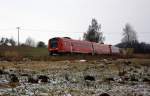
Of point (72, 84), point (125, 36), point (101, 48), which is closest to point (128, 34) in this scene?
point (125, 36)

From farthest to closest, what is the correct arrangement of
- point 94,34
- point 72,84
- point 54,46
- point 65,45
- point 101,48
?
point 94,34 < point 101,48 < point 54,46 < point 65,45 < point 72,84

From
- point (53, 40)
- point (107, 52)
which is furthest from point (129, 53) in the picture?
point (53, 40)

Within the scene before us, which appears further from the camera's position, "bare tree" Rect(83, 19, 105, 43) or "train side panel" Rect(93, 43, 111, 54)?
"bare tree" Rect(83, 19, 105, 43)

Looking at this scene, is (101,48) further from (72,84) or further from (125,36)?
(125,36)

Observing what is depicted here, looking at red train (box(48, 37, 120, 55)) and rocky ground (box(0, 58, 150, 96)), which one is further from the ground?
red train (box(48, 37, 120, 55))

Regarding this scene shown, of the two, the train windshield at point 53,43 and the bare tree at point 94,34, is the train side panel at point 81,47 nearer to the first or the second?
the train windshield at point 53,43

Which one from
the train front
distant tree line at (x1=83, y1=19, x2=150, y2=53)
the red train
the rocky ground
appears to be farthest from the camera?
distant tree line at (x1=83, y1=19, x2=150, y2=53)

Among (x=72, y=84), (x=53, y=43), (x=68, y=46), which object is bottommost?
(x=72, y=84)

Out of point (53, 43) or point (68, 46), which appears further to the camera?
point (53, 43)

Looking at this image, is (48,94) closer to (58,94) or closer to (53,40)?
(58,94)

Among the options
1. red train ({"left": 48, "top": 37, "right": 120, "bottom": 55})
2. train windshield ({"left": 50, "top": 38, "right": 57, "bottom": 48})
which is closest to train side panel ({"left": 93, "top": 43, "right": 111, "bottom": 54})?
red train ({"left": 48, "top": 37, "right": 120, "bottom": 55})

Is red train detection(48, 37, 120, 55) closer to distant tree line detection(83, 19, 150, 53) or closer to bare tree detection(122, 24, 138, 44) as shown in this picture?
distant tree line detection(83, 19, 150, 53)

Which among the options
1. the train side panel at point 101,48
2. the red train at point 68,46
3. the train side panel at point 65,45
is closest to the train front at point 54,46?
the red train at point 68,46

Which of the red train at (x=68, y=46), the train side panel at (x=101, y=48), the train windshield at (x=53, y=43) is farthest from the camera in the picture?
the train side panel at (x=101, y=48)
